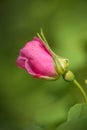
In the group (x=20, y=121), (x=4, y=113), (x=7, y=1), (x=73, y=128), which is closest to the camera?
(x=73, y=128)

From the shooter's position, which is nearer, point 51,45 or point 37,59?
point 37,59

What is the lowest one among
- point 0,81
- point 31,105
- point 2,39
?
point 31,105

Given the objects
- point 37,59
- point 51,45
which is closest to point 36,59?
point 37,59

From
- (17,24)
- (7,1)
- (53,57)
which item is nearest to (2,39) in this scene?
(17,24)

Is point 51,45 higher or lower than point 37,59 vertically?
lower

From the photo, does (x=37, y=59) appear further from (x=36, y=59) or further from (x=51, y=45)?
(x=51, y=45)

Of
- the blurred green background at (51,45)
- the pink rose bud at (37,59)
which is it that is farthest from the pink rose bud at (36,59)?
the blurred green background at (51,45)

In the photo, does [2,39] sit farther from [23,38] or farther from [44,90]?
[44,90]
